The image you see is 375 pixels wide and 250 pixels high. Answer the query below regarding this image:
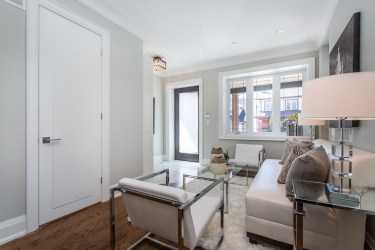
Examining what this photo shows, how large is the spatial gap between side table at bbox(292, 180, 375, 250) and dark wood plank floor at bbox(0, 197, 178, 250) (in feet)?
3.88

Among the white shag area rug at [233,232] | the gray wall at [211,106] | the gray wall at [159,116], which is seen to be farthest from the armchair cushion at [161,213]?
the gray wall at [159,116]

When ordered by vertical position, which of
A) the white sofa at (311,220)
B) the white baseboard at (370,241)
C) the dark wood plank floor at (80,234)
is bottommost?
the dark wood plank floor at (80,234)

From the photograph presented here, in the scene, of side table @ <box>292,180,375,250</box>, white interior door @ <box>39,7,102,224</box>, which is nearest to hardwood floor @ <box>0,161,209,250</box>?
white interior door @ <box>39,7,102,224</box>

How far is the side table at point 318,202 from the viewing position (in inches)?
39.9

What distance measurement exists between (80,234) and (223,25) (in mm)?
3336

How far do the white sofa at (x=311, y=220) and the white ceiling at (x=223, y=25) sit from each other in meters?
2.14

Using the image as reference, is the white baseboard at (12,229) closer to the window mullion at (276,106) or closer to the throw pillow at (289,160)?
the throw pillow at (289,160)

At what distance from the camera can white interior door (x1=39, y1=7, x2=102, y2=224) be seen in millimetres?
1968

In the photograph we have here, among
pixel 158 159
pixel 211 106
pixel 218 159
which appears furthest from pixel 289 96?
pixel 158 159

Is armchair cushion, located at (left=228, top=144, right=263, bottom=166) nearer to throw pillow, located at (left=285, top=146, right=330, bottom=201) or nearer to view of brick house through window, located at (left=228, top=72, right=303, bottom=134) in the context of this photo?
view of brick house through window, located at (left=228, top=72, right=303, bottom=134)

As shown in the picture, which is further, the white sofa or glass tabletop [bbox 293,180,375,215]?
the white sofa

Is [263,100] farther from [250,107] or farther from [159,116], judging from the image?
[159,116]

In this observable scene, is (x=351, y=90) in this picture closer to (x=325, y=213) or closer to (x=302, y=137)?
(x=325, y=213)

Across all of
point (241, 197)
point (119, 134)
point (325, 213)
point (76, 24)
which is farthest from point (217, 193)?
point (76, 24)
